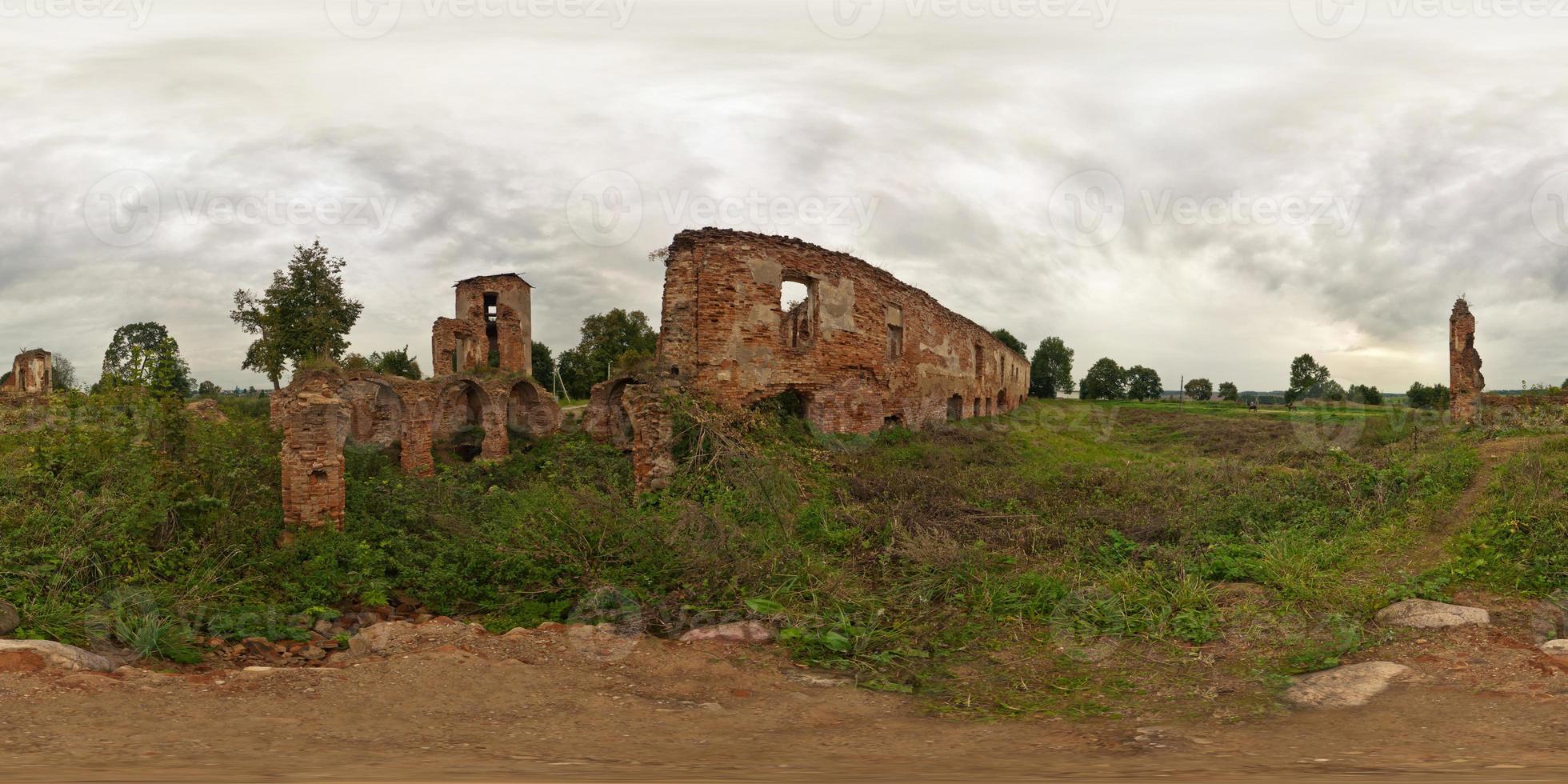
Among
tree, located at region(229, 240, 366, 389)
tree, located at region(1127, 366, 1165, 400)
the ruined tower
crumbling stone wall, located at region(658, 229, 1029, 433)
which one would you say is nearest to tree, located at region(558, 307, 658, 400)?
tree, located at region(229, 240, 366, 389)

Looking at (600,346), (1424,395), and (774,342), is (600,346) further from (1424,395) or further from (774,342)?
(1424,395)

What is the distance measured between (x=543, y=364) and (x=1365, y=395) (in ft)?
167

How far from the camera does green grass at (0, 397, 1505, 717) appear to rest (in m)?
5.77

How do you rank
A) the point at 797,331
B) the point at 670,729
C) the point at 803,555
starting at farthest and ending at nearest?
1. the point at 797,331
2. the point at 803,555
3. the point at 670,729

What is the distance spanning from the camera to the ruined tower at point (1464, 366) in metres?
19.2

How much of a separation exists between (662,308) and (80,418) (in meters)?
7.77

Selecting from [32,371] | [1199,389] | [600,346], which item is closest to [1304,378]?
[1199,389]

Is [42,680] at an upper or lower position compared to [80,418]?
lower

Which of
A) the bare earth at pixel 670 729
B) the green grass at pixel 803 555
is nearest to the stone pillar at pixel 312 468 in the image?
the green grass at pixel 803 555

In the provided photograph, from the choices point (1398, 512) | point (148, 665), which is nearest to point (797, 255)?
point (1398, 512)

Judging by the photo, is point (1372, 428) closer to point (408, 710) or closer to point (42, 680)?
point (408, 710)

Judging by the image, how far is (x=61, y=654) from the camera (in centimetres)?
502

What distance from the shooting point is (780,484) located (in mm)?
10203

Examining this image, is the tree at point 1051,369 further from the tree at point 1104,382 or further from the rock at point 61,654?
the rock at point 61,654
